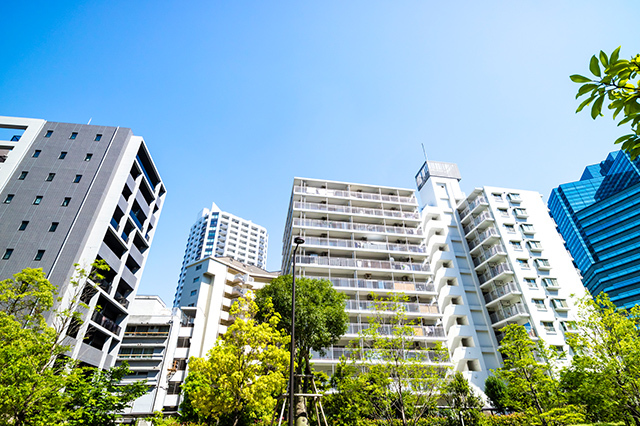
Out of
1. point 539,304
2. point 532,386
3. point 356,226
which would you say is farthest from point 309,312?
point 539,304

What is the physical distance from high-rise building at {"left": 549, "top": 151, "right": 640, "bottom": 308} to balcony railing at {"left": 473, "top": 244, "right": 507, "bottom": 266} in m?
62.3

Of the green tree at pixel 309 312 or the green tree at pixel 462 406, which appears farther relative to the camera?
the green tree at pixel 462 406

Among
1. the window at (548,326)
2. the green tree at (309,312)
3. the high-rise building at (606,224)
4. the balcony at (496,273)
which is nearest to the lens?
the green tree at (309,312)

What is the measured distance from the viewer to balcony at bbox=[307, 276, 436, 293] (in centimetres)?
3616

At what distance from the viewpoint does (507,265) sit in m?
40.1

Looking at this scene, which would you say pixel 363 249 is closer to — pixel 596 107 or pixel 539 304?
pixel 539 304

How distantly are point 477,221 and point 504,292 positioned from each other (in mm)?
10848

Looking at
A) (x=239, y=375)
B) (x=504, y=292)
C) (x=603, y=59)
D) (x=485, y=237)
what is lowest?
(x=239, y=375)

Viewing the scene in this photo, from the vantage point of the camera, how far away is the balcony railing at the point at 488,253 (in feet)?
136

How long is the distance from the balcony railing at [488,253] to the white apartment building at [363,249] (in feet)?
28.9

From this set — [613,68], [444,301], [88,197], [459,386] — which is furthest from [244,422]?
[444,301]

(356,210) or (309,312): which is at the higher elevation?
(356,210)

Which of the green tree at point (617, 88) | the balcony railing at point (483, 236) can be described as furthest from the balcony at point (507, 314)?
the green tree at point (617, 88)

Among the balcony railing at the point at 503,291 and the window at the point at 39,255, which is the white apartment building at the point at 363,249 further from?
the window at the point at 39,255
